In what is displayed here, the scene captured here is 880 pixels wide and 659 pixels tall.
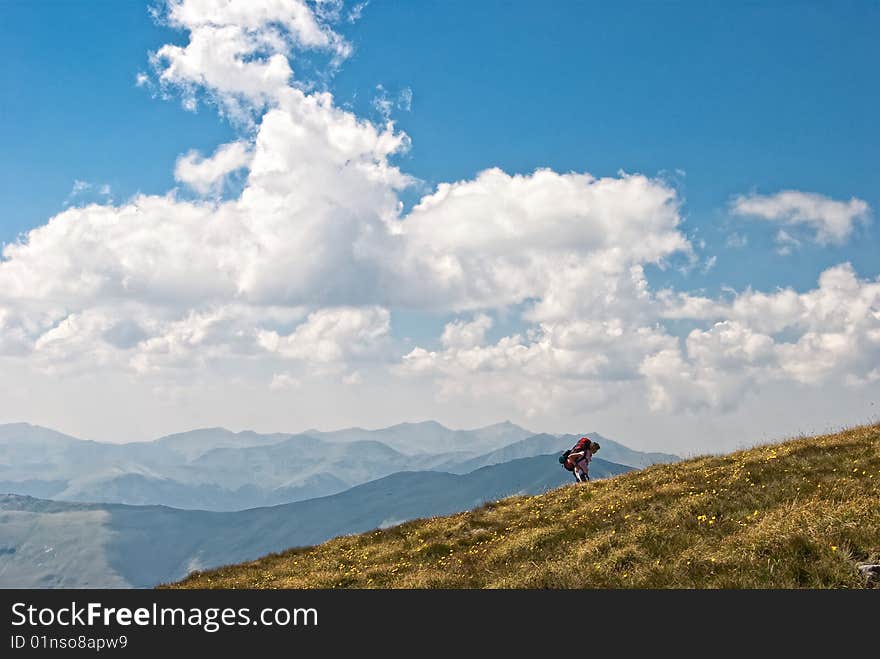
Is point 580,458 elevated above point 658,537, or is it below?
above

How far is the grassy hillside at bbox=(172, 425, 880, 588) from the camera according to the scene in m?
13.1

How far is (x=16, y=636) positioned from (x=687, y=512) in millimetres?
16665

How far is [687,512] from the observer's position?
61.3 ft

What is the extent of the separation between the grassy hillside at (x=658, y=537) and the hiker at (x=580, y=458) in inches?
110

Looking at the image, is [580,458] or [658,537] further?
[580,458]

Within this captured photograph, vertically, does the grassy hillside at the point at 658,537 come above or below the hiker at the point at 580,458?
below

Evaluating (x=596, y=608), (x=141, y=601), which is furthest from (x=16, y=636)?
(x=596, y=608)

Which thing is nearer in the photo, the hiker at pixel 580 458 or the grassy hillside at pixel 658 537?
the grassy hillside at pixel 658 537

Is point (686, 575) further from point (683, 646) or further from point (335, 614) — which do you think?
point (335, 614)

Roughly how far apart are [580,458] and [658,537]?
53.3 ft

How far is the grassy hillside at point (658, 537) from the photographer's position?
1310cm

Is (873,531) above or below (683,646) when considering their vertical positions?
above

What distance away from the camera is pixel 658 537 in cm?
1686

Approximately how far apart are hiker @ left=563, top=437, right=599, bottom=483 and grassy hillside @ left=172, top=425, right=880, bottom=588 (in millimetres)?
2806
